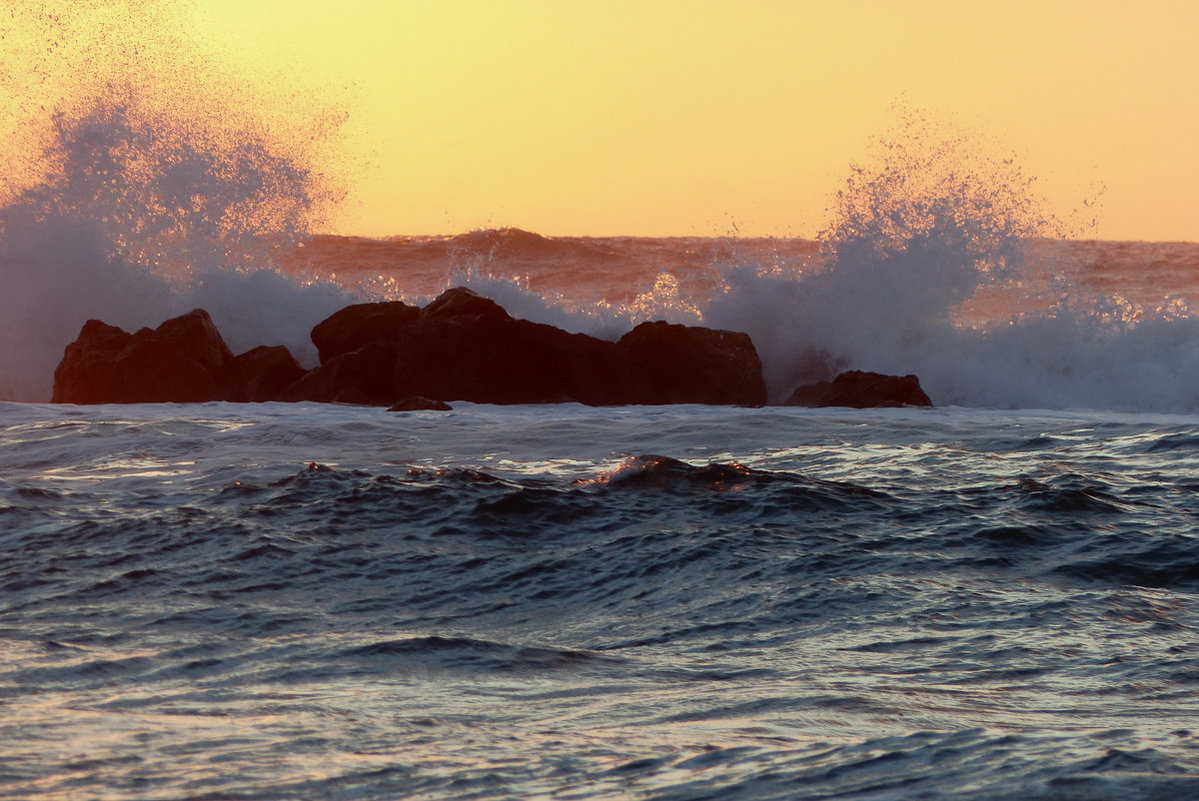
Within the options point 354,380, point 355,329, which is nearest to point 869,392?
point 354,380

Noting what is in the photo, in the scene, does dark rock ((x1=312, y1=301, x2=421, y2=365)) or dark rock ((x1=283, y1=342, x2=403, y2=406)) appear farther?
dark rock ((x1=312, y1=301, x2=421, y2=365))

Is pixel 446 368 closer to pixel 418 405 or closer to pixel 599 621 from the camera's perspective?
pixel 418 405

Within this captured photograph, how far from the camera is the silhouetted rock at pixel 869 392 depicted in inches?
539

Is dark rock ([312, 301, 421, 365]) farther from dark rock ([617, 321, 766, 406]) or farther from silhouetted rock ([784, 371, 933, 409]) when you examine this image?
silhouetted rock ([784, 371, 933, 409])

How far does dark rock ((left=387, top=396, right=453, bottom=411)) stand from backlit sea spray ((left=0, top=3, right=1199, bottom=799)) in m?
0.25

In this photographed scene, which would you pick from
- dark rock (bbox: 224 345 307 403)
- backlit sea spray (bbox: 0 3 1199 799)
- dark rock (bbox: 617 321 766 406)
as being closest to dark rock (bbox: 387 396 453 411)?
backlit sea spray (bbox: 0 3 1199 799)

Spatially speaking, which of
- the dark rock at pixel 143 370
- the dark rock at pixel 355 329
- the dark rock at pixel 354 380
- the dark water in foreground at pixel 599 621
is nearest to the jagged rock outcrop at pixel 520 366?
the dark rock at pixel 354 380

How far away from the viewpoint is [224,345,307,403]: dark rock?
14.9m

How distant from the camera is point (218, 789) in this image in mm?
3098

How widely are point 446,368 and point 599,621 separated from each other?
9471 mm

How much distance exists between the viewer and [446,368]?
14.7 m

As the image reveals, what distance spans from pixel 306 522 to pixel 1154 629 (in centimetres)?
429

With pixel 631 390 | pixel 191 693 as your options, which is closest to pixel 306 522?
pixel 191 693

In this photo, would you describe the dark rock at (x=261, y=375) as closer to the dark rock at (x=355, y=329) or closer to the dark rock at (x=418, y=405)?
the dark rock at (x=355, y=329)
